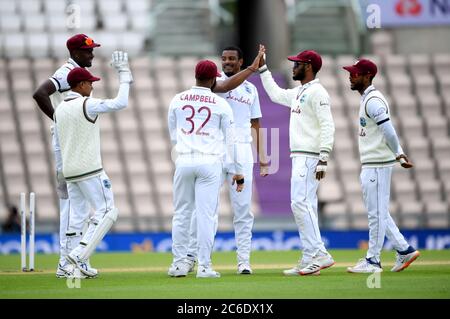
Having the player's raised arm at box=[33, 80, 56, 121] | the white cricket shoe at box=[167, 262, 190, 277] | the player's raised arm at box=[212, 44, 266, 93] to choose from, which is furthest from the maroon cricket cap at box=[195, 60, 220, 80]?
the white cricket shoe at box=[167, 262, 190, 277]

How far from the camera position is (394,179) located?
2136cm

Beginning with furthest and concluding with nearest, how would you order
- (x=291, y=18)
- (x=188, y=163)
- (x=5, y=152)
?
(x=291, y=18)
(x=5, y=152)
(x=188, y=163)

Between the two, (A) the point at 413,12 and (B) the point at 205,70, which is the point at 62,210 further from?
(A) the point at 413,12

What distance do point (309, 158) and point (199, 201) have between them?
4.03 ft

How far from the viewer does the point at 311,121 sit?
11.0 metres

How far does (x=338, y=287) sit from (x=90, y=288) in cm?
216

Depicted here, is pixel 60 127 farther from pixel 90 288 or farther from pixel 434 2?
pixel 434 2

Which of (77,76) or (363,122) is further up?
(77,76)

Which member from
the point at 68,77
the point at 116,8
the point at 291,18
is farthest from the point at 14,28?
the point at 68,77

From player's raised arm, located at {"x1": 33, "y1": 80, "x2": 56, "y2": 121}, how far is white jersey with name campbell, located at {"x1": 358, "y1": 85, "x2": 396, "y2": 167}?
319 cm

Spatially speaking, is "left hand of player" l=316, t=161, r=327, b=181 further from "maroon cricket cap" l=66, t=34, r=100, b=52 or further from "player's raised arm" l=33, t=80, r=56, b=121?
Result: "player's raised arm" l=33, t=80, r=56, b=121

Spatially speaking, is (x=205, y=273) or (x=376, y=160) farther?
(x=376, y=160)

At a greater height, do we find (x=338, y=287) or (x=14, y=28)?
(x=14, y=28)

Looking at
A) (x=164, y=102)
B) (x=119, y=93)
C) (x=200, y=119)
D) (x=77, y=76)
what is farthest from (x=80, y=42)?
(x=164, y=102)
